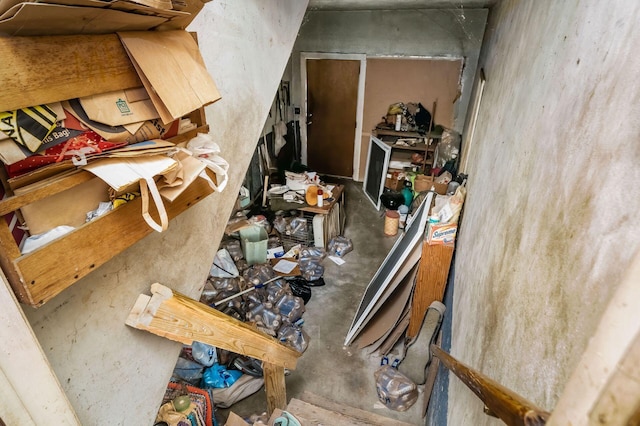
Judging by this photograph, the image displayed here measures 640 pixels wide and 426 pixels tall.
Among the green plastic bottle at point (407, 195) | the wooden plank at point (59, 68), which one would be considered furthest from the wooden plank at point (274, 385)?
the green plastic bottle at point (407, 195)

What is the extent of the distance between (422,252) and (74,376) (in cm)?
231

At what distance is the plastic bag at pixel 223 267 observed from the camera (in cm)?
374

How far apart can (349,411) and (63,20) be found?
278 cm

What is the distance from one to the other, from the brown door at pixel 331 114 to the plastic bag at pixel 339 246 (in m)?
2.20

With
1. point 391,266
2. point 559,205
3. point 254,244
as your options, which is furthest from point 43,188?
point 254,244

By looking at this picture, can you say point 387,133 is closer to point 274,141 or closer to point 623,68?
point 274,141

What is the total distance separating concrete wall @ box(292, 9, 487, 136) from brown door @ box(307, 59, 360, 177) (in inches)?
12.4

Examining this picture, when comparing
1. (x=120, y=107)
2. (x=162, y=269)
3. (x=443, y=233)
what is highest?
(x=120, y=107)

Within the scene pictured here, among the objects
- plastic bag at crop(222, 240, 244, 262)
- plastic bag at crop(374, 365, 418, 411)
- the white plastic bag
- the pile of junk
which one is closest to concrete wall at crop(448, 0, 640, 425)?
the white plastic bag

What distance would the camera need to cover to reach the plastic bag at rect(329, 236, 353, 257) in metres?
4.56

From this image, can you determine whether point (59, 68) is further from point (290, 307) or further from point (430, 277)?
point (290, 307)

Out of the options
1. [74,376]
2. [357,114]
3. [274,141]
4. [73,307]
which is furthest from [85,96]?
[357,114]

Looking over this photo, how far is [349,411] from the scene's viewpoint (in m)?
2.58

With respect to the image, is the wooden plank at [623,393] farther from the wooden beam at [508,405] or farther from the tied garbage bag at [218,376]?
the tied garbage bag at [218,376]
